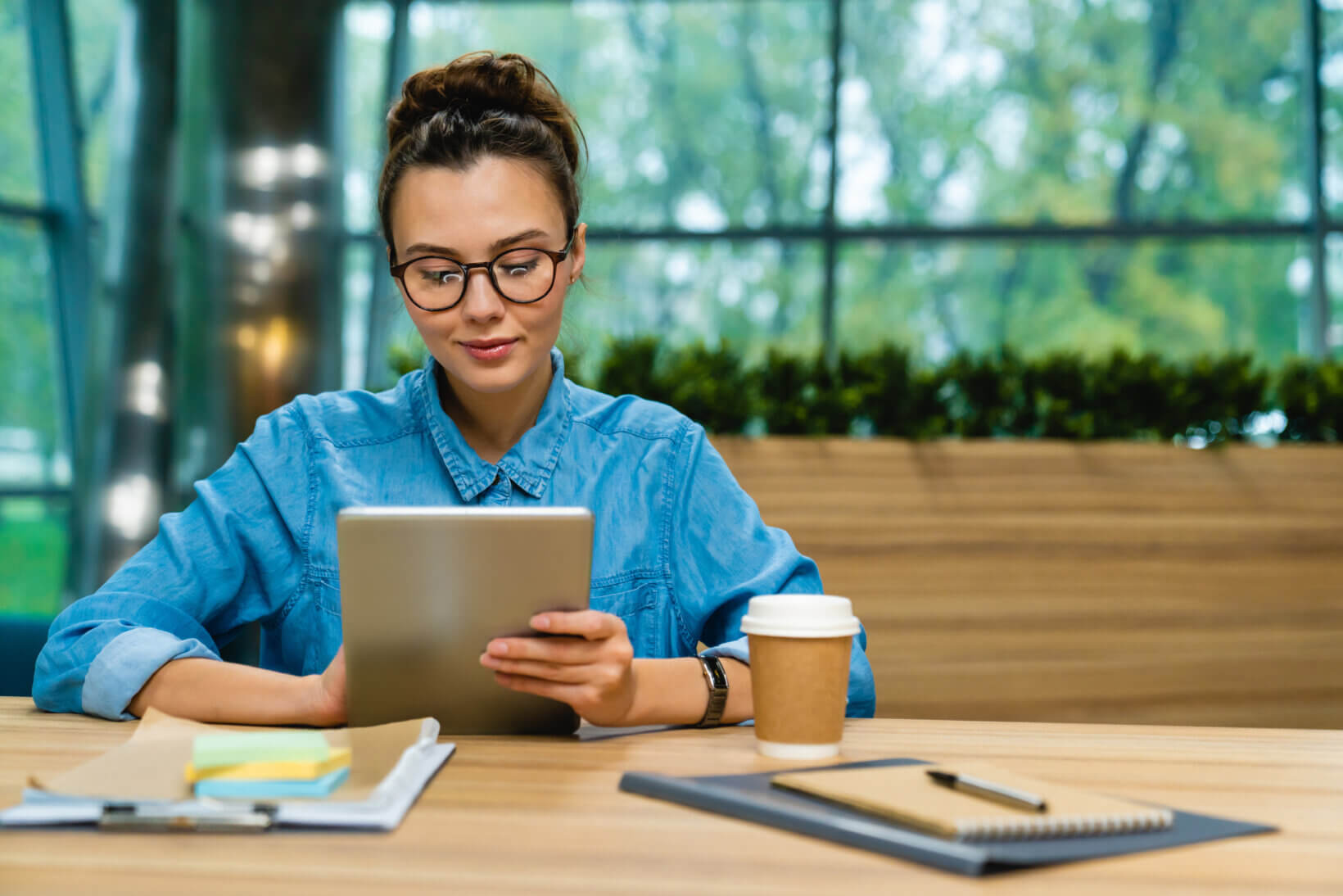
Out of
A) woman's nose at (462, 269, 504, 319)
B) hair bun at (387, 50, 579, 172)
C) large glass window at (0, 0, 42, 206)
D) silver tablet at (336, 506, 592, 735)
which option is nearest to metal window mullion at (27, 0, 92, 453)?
large glass window at (0, 0, 42, 206)

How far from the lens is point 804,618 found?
3.00 feet

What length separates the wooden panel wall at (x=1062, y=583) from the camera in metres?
2.63

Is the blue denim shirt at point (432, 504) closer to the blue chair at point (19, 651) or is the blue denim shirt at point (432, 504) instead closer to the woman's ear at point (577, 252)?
the woman's ear at point (577, 252)

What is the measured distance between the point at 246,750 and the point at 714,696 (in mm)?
479

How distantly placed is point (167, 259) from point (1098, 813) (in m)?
Answer: 4.17

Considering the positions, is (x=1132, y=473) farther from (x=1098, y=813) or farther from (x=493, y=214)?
(x=1098, y=813)

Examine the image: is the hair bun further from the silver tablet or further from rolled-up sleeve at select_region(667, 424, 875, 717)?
the silver tablet

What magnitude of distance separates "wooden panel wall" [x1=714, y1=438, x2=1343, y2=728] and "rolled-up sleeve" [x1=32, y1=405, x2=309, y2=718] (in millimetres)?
1402

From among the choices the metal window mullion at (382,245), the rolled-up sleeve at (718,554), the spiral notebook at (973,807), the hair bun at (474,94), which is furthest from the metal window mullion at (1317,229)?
the spiral notebook at (973,807)

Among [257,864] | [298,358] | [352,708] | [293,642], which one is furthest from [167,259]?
[257,864]

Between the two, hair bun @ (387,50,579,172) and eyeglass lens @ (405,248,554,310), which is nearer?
eyeglass lens @ (405,248,554,310)

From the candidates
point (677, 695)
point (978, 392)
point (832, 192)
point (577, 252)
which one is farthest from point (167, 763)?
point (832, 192)

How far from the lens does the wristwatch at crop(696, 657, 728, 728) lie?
1.08 m

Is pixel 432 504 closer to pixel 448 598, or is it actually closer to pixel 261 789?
pixel 448 598
